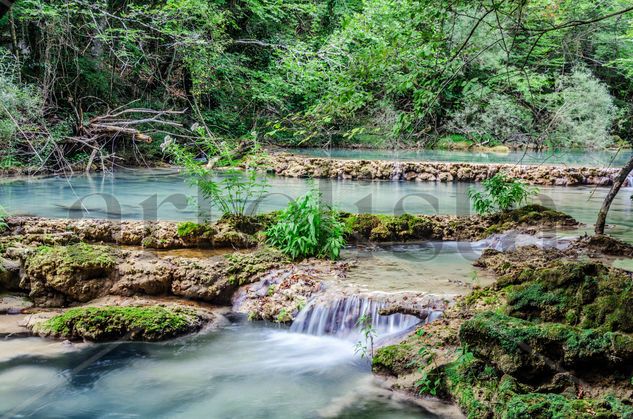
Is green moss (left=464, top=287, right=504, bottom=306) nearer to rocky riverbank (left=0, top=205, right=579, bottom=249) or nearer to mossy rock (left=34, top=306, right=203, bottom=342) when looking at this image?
mossy rock (left=34, top=306, right=203, bottom=342)

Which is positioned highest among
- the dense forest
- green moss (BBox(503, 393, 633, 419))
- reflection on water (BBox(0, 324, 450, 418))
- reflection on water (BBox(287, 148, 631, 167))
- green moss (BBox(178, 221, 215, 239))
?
the dense forest

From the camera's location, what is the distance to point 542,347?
3.47 meters

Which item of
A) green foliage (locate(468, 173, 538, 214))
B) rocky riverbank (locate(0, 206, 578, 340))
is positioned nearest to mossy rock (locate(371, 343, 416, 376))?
rocky riverbank (locate(0, 206, 578, 340))

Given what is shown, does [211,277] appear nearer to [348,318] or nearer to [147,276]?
[147,276]

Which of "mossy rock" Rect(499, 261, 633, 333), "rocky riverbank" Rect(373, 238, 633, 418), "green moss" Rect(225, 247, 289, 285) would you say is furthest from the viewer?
"green moss" Rect(225, 247, 289, 285)

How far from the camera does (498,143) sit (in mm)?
27750

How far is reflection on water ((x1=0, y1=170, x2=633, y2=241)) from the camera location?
32.0ft

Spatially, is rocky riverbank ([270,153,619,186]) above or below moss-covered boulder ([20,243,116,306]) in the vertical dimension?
above

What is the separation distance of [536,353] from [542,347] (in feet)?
0.19

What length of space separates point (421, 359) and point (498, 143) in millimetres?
25715

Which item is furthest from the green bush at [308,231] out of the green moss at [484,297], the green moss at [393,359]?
the green moss at [393,359]

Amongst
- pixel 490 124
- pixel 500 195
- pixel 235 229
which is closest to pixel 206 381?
pixel 235 229

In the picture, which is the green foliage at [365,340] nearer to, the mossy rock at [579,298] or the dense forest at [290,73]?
the mossy rock at [579,298]

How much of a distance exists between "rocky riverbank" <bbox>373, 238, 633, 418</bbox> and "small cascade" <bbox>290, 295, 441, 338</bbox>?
409mm
